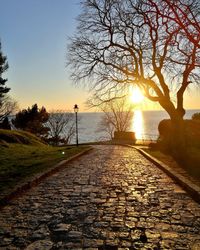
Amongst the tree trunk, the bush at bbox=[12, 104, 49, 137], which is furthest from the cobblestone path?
the bush at bbox=[12, 104, 49, 137]

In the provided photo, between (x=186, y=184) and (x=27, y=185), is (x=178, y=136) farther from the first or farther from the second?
(x=27, y=185)

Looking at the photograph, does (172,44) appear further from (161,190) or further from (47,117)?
(47,117)

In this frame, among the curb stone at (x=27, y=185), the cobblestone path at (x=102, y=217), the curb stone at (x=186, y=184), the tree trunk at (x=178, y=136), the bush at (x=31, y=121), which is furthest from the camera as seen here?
the bush at (x=31, y=121)

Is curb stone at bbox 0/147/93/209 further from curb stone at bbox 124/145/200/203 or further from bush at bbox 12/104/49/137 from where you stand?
bush at bbox 12/104/49/137

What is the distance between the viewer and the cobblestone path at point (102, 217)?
17.8 ft

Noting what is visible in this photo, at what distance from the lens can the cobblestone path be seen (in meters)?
5.41

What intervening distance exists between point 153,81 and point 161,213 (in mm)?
16101

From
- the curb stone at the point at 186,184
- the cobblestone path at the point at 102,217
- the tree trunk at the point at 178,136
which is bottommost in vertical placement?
the cobblestone path at the point at 102,217

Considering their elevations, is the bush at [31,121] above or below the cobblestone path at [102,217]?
above

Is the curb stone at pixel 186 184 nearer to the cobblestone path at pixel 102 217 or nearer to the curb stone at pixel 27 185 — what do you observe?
the cobblestone path at pixel 102 217

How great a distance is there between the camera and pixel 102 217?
6.75 metres

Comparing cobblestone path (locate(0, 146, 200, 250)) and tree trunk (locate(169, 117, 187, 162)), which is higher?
tree trunk (locate(169, 117, 187, 162))

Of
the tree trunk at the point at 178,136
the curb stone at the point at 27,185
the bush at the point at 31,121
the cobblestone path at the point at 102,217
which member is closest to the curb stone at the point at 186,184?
the cobblestone path at the point at 102,217

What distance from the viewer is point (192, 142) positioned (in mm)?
26891
